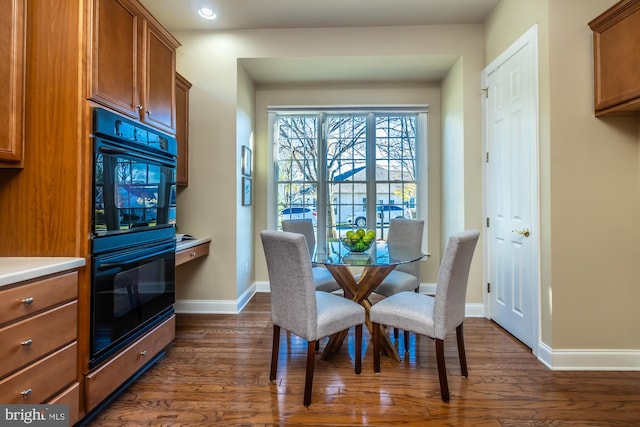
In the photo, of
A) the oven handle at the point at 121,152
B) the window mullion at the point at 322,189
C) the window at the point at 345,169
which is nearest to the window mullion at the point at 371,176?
the window at the point at 345,169

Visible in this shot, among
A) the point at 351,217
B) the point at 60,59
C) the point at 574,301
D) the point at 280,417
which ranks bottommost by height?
the point at 280,417

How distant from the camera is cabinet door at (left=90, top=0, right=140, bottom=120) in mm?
1637

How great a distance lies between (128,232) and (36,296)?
0.57 metres

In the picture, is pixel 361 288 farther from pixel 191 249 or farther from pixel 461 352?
pixel 191 249

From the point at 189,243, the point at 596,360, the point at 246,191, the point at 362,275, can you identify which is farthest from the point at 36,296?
the point at 596,360

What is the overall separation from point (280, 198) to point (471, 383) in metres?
2.93

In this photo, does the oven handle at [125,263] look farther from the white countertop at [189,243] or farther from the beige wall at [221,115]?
the beige wall at [221,115]

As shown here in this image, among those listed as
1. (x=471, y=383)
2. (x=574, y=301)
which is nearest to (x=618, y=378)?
(x=574, y=301)

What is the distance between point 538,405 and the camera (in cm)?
181

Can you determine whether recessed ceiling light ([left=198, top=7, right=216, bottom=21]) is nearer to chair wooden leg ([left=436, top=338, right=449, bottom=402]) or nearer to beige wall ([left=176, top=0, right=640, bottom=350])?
beige wall ([left=176, top=0, right=640, bottom=350])

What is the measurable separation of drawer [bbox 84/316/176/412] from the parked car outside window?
6.92ft

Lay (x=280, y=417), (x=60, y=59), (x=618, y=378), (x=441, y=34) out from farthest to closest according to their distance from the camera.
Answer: (x=441, y=34)
(x=618, y=378)
(x=280, y=417)
(x=60, y=59)

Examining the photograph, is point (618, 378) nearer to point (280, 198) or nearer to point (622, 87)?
point (622, 87)

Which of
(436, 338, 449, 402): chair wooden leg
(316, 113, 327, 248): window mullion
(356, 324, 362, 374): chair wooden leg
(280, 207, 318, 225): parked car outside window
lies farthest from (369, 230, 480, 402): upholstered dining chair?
(280, 207, 318, 225): parked car outside window
